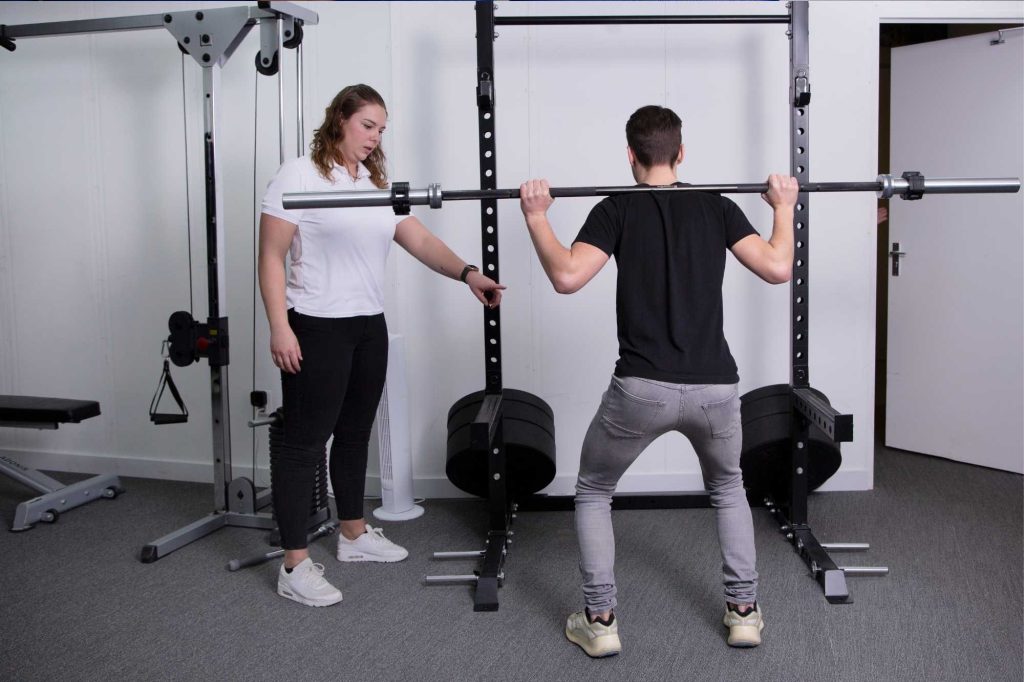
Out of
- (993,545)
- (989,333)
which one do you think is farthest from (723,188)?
(989,333)

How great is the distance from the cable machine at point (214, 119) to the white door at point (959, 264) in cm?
292

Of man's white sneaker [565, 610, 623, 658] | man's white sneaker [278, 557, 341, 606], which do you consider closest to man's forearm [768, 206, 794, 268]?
man's white sneaker [565, 610, 623, 658]

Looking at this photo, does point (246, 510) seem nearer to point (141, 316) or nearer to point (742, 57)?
point (141, 316)

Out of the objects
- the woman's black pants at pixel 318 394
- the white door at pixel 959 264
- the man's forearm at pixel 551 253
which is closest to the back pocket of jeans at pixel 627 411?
the man's forearm at pixel 551 253

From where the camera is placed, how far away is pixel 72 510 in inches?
135

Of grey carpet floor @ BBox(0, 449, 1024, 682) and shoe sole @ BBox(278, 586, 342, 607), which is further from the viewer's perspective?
shoe sole @ BBox(278, 586, 342, 607)

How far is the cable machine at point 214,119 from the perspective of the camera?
2.89 metres

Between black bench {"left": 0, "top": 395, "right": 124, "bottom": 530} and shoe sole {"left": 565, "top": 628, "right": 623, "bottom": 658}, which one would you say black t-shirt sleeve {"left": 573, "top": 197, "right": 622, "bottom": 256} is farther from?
black bench {"left": 0, "top": 395, "right": 124, "bottom": 530}

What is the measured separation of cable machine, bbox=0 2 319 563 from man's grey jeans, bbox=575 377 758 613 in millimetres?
1402

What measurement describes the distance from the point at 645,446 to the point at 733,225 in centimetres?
58

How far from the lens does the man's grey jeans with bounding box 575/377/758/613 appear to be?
76.4 inches

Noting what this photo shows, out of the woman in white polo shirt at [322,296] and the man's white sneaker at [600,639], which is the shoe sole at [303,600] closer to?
the woman in white polo shirt at [322,296]

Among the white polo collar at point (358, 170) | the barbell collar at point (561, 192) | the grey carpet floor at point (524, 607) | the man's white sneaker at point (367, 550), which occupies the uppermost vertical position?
the white polo collar at point (358, 170)

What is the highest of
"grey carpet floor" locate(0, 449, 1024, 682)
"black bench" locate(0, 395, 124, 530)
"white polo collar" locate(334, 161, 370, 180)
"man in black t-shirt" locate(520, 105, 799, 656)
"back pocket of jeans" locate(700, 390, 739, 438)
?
"white polo collar" locate(334, 161, 370, 180)
